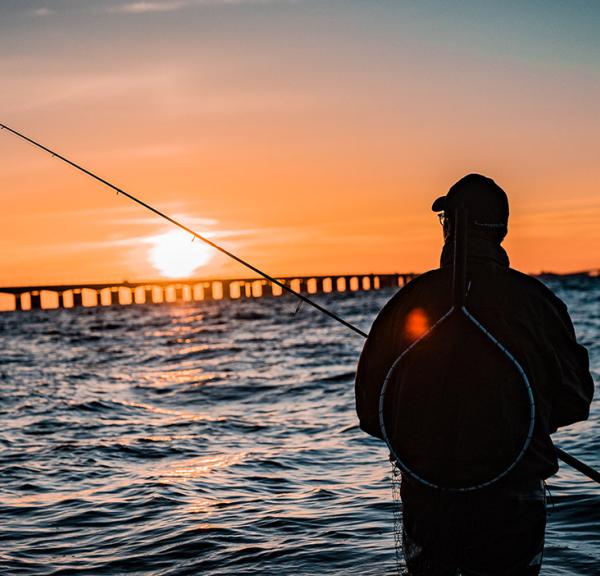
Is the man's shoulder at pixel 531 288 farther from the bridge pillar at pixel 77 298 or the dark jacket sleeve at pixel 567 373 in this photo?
the bridge pillar at pixel 77 298

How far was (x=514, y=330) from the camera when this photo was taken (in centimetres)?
364

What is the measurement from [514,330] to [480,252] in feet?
1.37

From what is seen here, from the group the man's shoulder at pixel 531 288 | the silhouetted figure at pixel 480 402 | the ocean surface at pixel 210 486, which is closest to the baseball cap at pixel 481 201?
the silhouetted figure at pixel 480 402

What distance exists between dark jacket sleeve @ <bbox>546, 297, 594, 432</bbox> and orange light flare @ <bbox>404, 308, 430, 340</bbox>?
21.0 inches

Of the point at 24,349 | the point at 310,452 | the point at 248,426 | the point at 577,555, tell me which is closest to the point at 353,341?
the point at 24,349

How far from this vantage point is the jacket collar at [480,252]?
384 centimetres

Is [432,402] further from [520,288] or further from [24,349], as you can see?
[24,349]

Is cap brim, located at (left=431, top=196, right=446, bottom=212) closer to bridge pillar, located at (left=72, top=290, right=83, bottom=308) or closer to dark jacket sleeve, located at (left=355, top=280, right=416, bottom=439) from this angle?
dark jacket sleeve, located at (left=355, top=280, right=416, bottom=439)

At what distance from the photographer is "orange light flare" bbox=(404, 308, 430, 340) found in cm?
379

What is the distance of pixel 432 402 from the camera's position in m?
3.71

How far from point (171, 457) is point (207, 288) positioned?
175266 millimetres

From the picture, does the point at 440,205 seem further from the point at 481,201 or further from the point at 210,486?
the point at 210,486

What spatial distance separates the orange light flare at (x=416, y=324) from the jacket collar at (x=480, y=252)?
29cm

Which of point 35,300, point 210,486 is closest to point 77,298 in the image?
point 35,300
